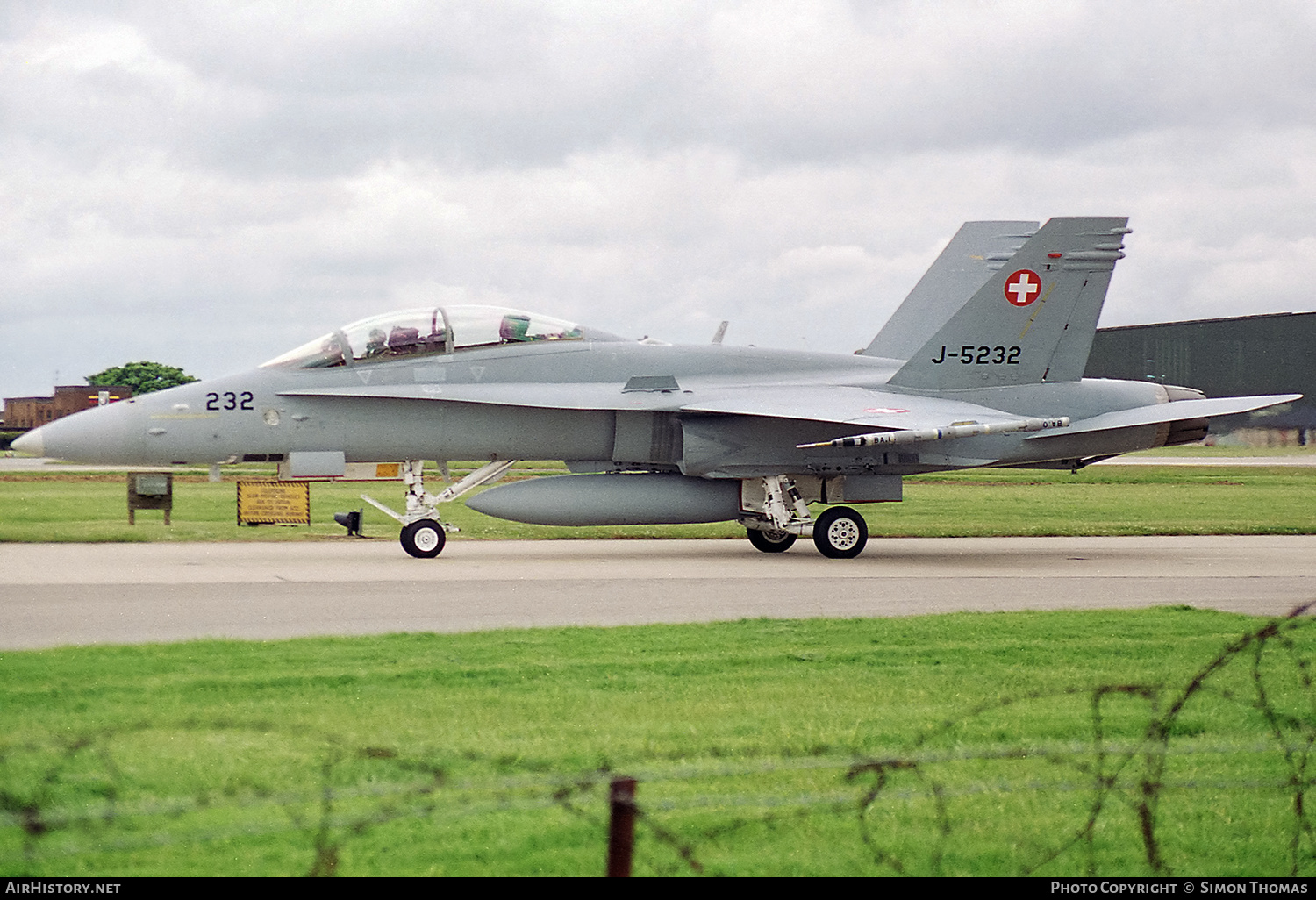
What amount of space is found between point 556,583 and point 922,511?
→ 15.1 metres

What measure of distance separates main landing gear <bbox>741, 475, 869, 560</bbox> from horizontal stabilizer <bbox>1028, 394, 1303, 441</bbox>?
2.77 m

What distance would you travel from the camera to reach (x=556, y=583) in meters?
13.6

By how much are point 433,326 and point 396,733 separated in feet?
36.5

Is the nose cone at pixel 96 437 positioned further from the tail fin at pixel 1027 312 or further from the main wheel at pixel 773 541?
the tail fin at pixel 1027 312

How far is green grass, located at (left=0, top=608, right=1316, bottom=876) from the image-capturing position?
15.1ft

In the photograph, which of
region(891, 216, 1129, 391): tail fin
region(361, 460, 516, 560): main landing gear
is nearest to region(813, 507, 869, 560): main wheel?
region(891, 216, 1129, 391): tail fin

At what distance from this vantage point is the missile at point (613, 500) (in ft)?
53.8

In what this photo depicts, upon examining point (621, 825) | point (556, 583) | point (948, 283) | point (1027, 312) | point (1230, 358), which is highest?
point (1230, 358)

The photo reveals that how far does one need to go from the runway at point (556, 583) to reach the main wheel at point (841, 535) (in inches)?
17.8

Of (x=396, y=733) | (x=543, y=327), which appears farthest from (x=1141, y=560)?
(x=396, y=733)

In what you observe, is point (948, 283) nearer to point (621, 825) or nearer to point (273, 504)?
point (273, 504)

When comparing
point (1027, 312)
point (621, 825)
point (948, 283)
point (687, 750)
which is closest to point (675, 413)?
point (1027, 312)

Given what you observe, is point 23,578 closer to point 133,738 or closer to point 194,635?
point 194,635

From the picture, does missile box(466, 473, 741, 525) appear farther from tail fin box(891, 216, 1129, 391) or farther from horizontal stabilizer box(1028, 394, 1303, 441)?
horizontal stabilizer box(1028, 394, 1303, 441)
